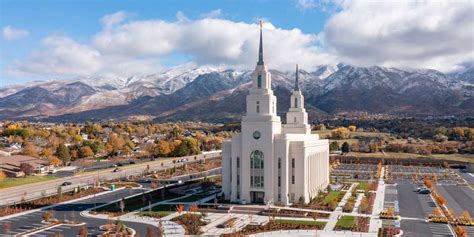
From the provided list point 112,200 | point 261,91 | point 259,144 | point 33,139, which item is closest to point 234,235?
point 259,144

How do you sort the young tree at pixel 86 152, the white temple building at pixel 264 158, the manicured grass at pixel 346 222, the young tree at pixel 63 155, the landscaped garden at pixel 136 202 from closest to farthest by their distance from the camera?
1. the manicured grass at pixel 346 222
2. the landscaped garden at pixel 136 202
3. the white temple building at pixel 264 158
4. the young tree at pixel 63 155
5. the young tree at pixel 86 152

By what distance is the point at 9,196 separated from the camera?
192 ft

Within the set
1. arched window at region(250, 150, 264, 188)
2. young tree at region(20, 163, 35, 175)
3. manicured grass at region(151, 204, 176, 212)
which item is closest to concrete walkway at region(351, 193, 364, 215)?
arched window at region(250, 150, 264, 188)

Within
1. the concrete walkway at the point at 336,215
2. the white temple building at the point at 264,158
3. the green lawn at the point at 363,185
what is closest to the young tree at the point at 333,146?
the green lawn at the point at 363,185

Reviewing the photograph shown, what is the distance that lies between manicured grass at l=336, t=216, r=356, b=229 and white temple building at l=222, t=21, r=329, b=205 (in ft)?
23.7

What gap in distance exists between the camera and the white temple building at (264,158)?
2060 inches

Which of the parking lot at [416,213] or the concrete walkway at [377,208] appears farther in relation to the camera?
the concrete walkway at [377,208]

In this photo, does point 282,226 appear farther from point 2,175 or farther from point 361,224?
point 2,175

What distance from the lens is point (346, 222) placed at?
44094mm

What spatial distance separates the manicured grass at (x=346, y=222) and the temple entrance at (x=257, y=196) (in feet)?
32.6

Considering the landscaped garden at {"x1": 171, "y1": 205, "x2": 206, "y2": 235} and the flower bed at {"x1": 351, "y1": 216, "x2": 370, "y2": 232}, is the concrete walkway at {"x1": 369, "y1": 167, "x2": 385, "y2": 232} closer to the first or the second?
the flower bed at {"x1": 351, "y1": 216, "x2": 370, "y2": 232}

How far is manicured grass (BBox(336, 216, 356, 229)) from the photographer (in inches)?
1671

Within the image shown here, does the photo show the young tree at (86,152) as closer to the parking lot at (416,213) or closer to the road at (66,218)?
the road at (66,218)

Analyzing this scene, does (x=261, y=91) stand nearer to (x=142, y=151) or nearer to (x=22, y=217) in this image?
(x=22, y=217)
